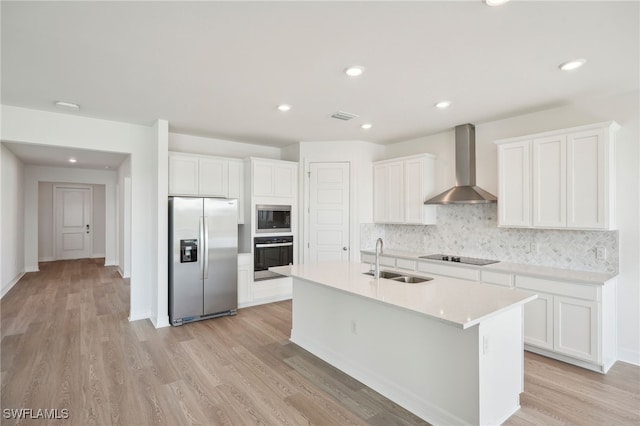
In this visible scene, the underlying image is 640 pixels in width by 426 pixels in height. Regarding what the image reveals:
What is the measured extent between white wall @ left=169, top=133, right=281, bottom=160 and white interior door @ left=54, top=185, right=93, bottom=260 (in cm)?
673

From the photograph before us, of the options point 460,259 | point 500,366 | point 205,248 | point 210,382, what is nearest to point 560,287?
point 460,259

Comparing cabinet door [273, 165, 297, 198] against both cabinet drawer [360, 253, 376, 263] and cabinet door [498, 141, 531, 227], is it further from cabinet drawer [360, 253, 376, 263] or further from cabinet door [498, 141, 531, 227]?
cabinet door [498, 141, 531, 227]

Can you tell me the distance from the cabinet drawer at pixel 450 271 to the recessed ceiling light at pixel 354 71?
2.59 metres

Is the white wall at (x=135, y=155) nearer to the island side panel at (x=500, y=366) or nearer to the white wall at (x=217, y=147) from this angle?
the white wall at (x=217, y=147)

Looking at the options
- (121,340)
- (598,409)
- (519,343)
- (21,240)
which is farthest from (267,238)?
(21,240)

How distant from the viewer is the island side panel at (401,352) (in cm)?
212

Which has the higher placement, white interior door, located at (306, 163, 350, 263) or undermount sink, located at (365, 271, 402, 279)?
white interior door, located at (306, 163, 350, 263)

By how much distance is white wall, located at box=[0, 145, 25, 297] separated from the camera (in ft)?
17.5

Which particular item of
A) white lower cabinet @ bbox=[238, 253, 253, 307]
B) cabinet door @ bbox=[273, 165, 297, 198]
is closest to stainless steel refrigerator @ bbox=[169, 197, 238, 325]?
white lower cabinet @ bbox=[238, 253, 253, 307]

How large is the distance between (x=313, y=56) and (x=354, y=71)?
401mm

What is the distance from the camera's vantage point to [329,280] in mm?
2893

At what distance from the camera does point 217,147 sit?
5.35 meters

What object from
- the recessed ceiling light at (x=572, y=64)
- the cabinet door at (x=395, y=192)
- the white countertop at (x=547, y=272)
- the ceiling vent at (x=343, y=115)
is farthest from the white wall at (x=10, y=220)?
the recessed ceiling light at (x=572, y=64)

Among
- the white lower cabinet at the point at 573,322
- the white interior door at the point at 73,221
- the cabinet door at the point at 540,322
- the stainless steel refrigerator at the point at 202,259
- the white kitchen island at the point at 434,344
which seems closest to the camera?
the white kitchen island at the point at 434,344
